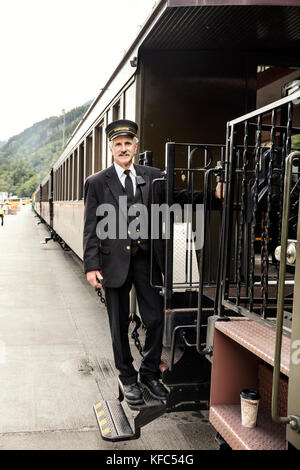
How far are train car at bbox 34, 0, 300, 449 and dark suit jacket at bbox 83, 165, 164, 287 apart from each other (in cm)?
28

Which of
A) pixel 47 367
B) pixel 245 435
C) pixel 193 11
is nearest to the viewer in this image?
pixel 245 435

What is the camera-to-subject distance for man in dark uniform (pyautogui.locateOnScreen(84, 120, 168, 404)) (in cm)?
342

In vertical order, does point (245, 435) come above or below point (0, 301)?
above

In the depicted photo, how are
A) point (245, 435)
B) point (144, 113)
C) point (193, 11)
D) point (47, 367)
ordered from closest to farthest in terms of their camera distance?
point (245, 435)
point (193, 11)
point (47, 367)
point (144, 113)

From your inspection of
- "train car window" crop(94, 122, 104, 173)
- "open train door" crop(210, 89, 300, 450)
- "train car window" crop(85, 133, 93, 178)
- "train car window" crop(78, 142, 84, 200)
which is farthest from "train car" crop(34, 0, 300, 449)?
"train car window" crop(78, 142, 84, 200)

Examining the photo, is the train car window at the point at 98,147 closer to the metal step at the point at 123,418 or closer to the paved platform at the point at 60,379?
the paved platform at the point at 60,379

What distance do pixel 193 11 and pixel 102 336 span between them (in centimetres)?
341

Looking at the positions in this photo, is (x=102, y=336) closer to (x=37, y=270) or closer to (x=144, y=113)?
(x=144, y=113)

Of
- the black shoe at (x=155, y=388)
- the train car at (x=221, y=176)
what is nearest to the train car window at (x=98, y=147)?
the train car at (x=221, y=176)

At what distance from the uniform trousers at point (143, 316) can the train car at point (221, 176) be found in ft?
0.29

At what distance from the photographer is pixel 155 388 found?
3.43m

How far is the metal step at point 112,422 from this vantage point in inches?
123
